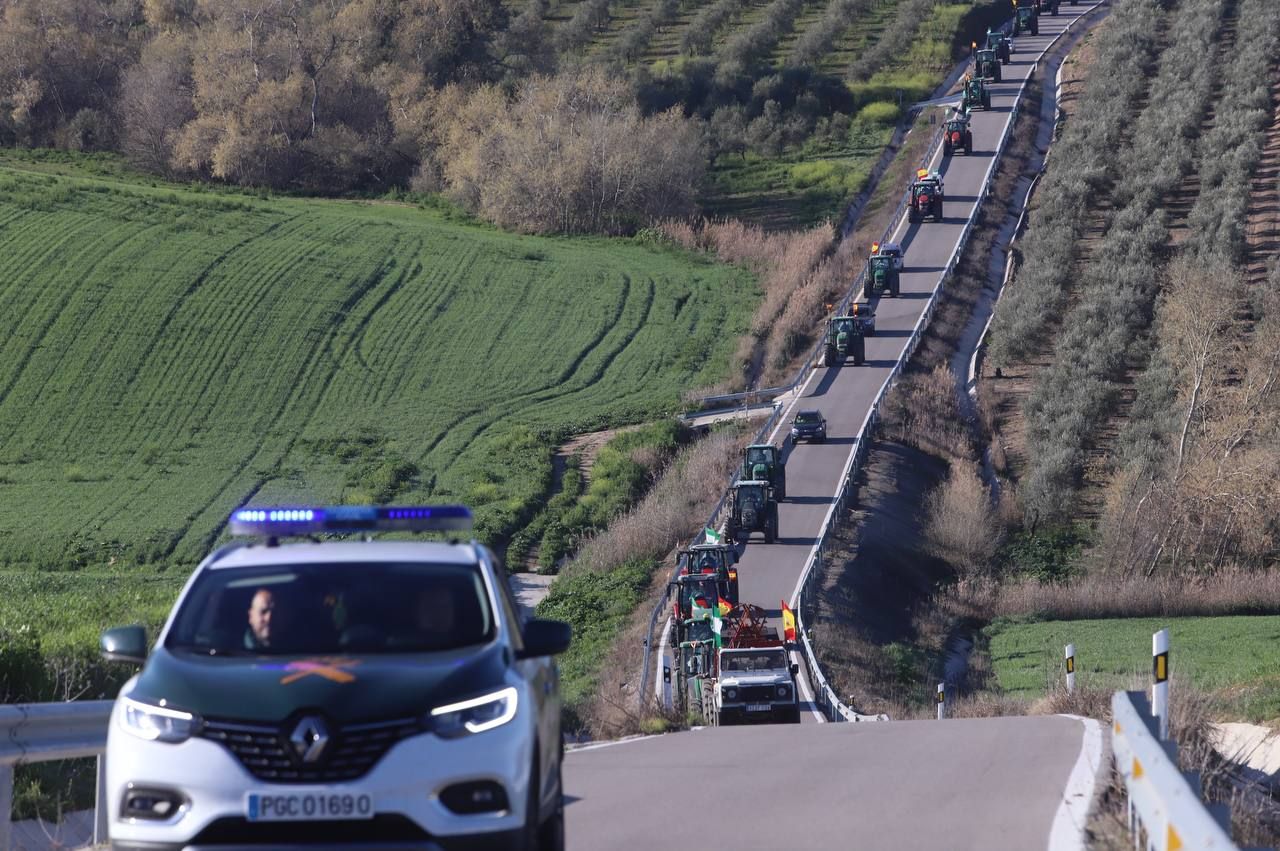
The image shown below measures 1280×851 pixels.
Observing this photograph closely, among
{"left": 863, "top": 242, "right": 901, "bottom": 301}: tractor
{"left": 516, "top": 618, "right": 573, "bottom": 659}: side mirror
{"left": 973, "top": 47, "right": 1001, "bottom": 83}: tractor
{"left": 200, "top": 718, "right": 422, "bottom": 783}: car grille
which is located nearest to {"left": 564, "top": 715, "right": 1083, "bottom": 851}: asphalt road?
{"left": 516, "top": 618, "right": 573, "bottom": 659}: side mirror

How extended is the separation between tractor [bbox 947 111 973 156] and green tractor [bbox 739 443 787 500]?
43.9m

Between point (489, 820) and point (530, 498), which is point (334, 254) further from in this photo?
point (489, 820)

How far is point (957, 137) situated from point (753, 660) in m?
67.2

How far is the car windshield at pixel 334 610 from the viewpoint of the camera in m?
8.37

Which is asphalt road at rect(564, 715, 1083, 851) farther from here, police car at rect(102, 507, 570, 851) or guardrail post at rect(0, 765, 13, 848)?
guardrail post at rect(0, 765, 13, 848)

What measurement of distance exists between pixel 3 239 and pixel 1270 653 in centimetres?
6109

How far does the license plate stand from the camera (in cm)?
721

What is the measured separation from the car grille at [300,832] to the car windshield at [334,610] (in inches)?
45.1

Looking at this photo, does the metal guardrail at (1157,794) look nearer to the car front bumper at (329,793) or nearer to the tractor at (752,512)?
the car front bumper at (329,793)

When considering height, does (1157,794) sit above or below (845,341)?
above

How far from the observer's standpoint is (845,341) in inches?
2731

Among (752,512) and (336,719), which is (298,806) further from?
(752,512)

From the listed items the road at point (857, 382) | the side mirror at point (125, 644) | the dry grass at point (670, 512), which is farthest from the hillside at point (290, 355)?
the side mirror at point (125, 644)

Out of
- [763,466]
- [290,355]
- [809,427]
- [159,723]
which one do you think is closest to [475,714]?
[159,723]
